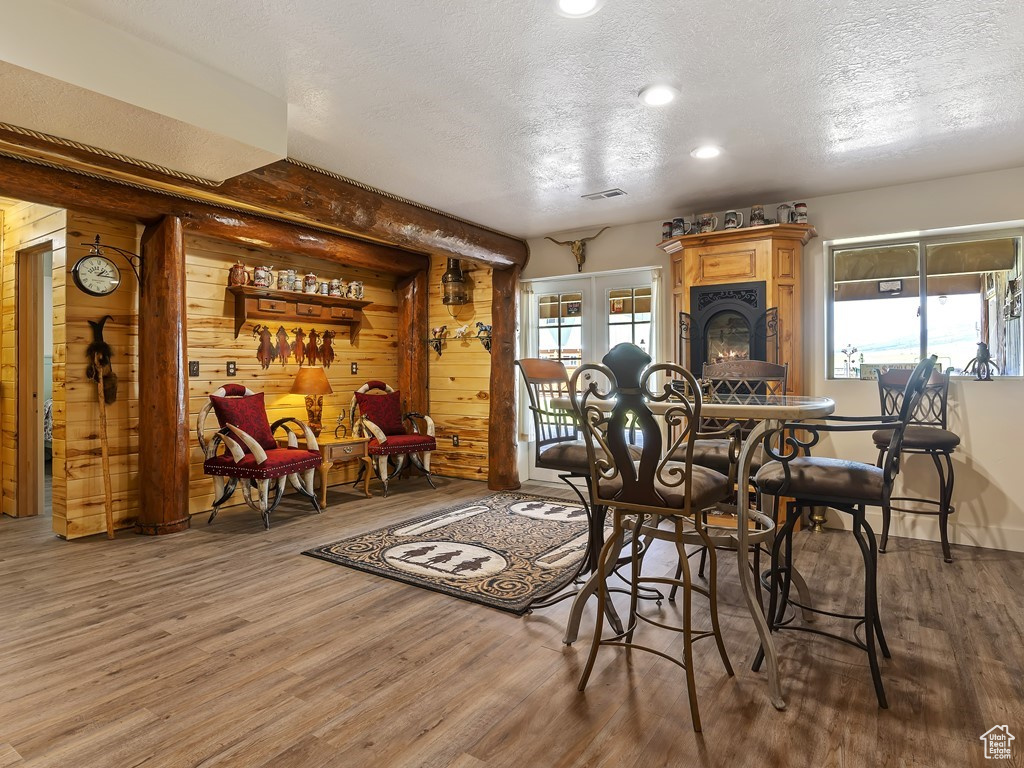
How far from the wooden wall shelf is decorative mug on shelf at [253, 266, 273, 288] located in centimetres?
4

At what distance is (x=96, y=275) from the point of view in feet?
13.3

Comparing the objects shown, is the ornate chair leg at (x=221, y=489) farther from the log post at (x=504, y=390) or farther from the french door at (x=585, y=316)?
the french door at (x=585, y=316)

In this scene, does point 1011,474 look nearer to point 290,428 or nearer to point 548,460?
point 548,460

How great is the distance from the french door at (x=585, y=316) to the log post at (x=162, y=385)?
3.08 metres

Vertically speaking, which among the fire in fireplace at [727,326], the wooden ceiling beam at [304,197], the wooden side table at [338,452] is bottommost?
the wooden side table at [338,452]

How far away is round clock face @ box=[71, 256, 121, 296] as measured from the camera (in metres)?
3.99

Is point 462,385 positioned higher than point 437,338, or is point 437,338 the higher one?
point 437,338

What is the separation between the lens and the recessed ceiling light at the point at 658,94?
108 inches

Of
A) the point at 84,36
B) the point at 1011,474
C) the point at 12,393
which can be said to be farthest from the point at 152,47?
the point at 1011,474

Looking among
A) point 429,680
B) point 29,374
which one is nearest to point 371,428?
point 29,374

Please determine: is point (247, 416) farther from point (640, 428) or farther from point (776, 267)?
point (776, 267)

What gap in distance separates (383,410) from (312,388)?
75 centimetres

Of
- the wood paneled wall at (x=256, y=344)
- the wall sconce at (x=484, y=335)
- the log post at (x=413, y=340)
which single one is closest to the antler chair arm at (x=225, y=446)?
the wood paneled wall at (x=256, y=344)

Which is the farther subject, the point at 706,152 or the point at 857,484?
the point at 706,152
